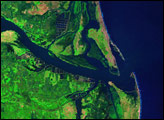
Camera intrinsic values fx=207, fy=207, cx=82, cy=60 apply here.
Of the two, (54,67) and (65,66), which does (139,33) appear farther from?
(54,67)

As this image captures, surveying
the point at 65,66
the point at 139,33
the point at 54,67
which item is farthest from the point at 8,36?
the point at 139,33

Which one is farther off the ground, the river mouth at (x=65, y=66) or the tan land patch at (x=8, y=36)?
the tan land patch at (x=8, y=36)

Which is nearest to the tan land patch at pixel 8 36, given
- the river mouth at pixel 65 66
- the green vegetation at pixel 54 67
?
the green vegetation at pixel 54 67

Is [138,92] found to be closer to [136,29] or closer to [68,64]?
[136,29]

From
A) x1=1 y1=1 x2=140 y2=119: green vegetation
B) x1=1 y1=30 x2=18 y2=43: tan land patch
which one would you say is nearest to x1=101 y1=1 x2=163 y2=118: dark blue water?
x1=1 y1=1 x2=140 y2=119: green vegetation

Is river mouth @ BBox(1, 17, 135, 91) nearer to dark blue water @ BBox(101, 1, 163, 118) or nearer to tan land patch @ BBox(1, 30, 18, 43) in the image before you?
tan land patch @ BBox(1, 30, 18, 43)

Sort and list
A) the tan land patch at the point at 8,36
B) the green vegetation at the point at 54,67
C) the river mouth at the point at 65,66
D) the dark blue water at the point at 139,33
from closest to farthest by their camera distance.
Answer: the green vegetation at the point at 54,67
the tan land patch at the point at 8,36
the river mouth at the point at 65,66
the dark blue water at the point at 139,33

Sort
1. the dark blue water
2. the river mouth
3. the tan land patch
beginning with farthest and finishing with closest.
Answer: the dark blue water
the river mouth
the tan land patch

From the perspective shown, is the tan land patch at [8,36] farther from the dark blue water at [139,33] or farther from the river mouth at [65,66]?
the dark blue water at [139,33]
